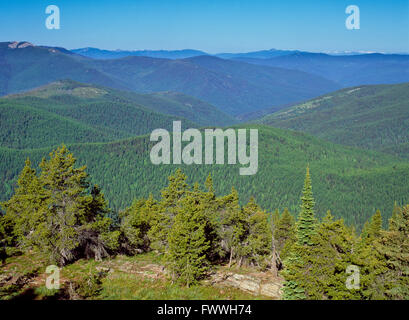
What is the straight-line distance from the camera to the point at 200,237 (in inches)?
1419

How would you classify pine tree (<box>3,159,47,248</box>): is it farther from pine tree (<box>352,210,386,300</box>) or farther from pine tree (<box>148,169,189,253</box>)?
pine tree (<box>352,210,386,300</box>)

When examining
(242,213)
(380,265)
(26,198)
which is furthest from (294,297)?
(26,198)

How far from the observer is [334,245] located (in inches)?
1091

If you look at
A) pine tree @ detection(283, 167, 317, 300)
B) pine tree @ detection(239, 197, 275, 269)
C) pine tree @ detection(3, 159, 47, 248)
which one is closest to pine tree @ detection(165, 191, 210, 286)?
pine tree @ detection(283, 167, 317, 300)

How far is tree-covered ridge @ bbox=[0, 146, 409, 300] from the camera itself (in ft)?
88.6

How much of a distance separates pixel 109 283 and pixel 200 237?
1049 cm

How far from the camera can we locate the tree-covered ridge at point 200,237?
27.0m

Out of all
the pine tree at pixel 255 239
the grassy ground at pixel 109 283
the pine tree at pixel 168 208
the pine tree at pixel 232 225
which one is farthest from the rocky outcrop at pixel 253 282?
the pine tree at pixel 168 208

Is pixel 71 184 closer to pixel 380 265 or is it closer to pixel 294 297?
pixel 294 297

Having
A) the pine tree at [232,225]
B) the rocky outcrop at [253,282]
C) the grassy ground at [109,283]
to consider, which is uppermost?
the pine tree at [232,225]

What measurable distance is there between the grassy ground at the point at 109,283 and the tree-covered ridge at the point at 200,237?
1.26 m

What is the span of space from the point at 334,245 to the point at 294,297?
5.85 metres

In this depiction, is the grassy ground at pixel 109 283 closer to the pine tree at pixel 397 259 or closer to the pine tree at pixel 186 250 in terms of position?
the pine tree at pixel 186 250

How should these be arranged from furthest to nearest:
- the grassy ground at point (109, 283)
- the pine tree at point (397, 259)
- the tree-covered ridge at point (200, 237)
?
the grassy ground at point (109, 283), the tree-covered ridge at point (200, 237), the pine tree at point (397, 259)
